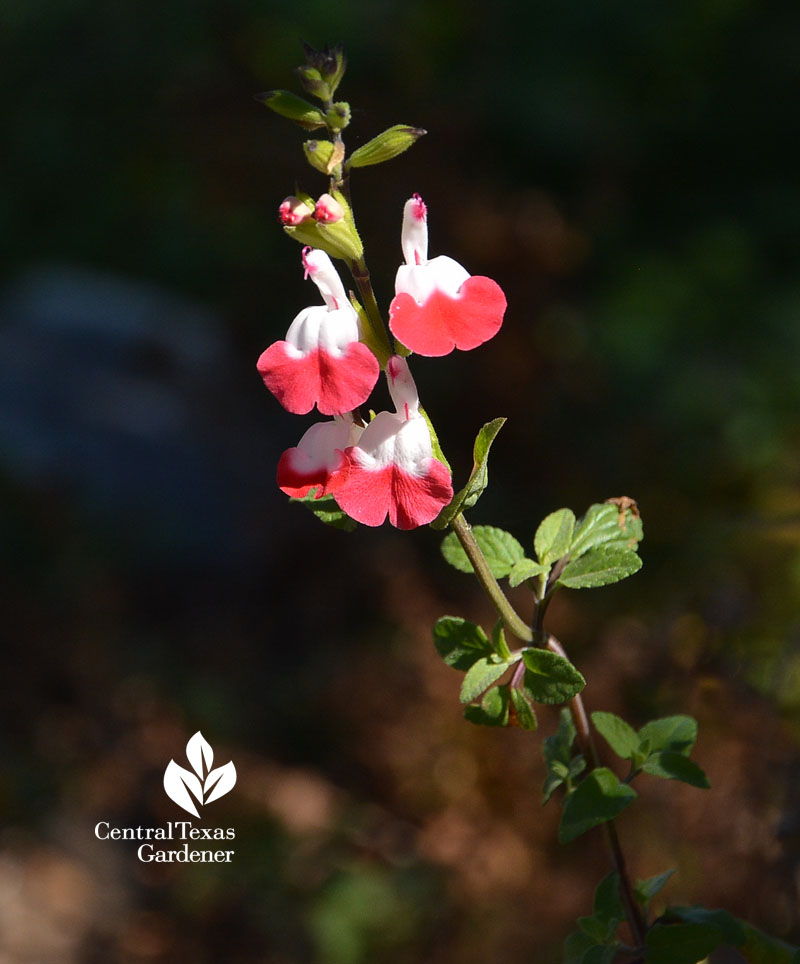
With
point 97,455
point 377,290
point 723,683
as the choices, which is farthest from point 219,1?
point 723,683

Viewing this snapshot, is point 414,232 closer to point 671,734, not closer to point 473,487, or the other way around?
point 473,487

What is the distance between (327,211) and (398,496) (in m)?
0.19

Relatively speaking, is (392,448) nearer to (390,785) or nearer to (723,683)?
(723,683)

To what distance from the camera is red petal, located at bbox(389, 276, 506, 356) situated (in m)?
0.62

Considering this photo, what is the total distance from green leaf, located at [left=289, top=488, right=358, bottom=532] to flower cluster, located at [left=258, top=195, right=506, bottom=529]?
35 mm

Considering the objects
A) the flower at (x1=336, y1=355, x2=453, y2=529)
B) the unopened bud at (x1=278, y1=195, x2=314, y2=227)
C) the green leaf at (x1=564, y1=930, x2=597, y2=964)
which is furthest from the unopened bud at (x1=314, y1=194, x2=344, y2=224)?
the green leaf at (x1=564, y1=930, x2=597, y2=964)

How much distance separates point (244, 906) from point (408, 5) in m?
3.08

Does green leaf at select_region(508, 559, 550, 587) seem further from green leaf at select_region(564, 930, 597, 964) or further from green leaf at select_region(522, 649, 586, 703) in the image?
green leaf at select_region(564, 930, 597, 964)

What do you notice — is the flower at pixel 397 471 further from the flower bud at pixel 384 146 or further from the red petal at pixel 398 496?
the flower bud at pixel 384 146

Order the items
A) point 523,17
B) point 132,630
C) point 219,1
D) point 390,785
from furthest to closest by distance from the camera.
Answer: point 219,1 → point 523,17 → point 132,630 → point 390,785

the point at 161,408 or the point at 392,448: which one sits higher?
the point at 392,448

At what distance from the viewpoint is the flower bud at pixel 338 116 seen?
652 millimetres

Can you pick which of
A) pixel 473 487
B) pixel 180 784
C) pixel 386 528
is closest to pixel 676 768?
pixel 473 487

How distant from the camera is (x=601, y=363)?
271cm
